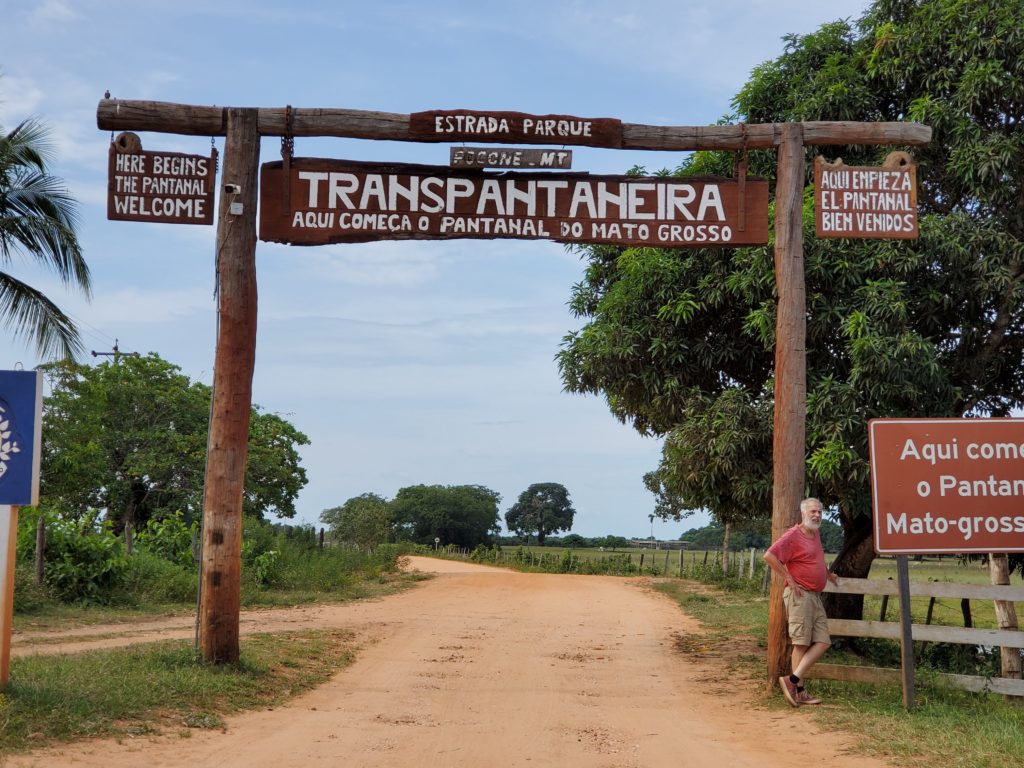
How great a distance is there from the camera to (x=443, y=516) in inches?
2793

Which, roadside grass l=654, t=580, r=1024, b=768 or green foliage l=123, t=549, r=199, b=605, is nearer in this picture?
roadside grass l=654, t=580, r=1024, b=768

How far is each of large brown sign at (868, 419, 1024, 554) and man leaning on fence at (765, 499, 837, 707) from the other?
61cm

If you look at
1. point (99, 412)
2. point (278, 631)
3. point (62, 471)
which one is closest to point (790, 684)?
point (278, 631)

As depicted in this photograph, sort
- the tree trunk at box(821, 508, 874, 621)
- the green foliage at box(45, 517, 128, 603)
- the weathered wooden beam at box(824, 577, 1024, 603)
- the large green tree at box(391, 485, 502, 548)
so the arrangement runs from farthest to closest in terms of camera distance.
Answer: the large green tree at box(391, 485, 502, 548) → the green foliage at box(45, 517, 128, 603) → the tree trunk at box(821, 508, 874, 621) → the weathered wooden beam at box(824, 577, 1024, 603)

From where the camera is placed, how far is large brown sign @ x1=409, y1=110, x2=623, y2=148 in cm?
1012

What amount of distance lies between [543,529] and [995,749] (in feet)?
286

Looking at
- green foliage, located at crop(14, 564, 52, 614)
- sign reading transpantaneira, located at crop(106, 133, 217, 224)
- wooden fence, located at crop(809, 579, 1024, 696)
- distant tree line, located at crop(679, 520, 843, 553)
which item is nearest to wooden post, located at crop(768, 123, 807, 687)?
wooden fence, located at crop(809, 579, 1024, 696)

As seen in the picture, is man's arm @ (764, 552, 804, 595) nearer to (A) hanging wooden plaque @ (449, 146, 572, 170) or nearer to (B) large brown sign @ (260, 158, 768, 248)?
(B) large brown sign @ (260, 158, 768, 248)

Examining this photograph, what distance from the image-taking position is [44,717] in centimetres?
677

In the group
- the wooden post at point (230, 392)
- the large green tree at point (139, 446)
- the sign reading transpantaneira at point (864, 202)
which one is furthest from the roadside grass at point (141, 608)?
the large green tree at point (139, 446)

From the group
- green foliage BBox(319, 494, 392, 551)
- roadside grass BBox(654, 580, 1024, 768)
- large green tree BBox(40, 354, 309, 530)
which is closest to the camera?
roadside grass BBox(654, 580, 1024, 768)

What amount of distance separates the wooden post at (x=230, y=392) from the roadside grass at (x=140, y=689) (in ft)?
1.51

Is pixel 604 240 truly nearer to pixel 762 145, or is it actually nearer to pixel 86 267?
pixel 762 145

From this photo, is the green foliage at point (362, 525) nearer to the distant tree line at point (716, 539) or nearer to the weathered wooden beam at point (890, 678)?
the weathered wooden beam at point (890, 678)
